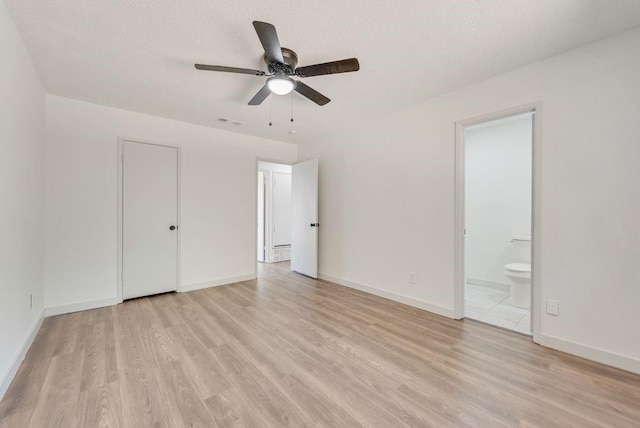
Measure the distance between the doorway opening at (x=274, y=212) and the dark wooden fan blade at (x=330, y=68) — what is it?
390cm

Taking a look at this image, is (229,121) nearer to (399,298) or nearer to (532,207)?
(399,298)

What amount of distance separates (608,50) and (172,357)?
401cm

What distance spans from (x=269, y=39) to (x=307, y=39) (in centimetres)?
46

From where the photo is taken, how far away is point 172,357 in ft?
6.77

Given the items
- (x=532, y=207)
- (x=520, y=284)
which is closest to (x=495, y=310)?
(x=520, y=284)

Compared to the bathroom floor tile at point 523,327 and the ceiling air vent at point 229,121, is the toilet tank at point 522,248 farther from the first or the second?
the ceiling air vent at point 229,121

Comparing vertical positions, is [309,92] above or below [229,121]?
below

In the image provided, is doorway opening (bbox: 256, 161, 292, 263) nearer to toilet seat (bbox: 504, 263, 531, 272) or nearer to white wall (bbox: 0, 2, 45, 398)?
white wall (bbox: 0, 2, 45, 398)

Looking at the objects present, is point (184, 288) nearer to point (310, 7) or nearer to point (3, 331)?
point (3, 331)

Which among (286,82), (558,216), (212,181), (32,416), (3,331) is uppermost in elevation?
(286,82)

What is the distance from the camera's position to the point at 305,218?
4605mm

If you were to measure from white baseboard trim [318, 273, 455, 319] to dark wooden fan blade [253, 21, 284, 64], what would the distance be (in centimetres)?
281

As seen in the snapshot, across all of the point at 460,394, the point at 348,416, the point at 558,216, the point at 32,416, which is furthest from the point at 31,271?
the point at 558,216

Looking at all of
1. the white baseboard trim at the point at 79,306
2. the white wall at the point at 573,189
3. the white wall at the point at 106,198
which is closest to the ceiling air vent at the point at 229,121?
the white wall at the point at 106,198
